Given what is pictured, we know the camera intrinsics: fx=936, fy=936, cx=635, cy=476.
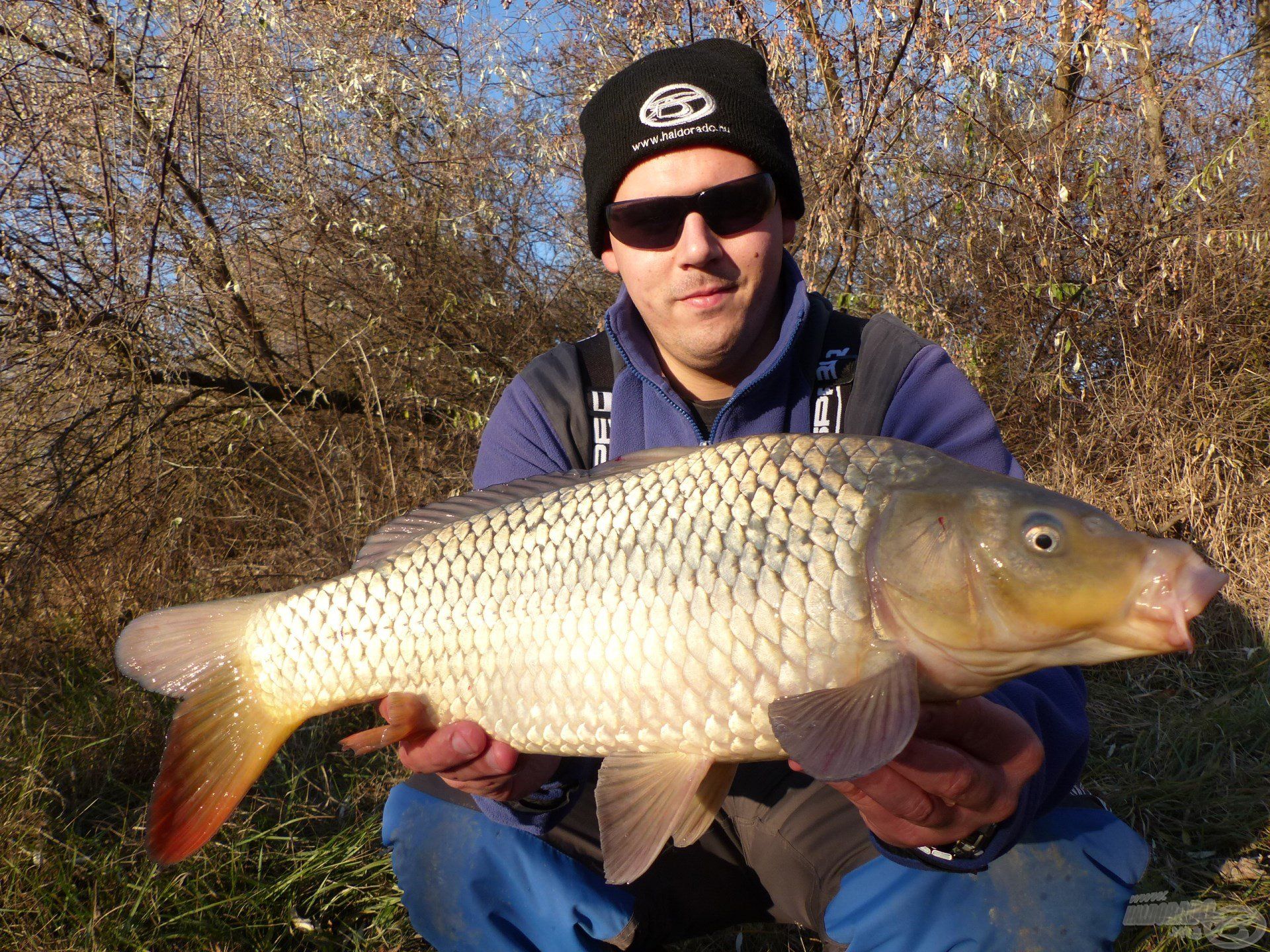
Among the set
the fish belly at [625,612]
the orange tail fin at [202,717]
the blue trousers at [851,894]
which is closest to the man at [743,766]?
the blue trousers at [851,894]

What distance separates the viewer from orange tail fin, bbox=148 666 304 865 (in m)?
1.29

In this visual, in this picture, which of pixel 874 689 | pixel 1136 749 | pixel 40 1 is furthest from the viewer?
pixel 40 1

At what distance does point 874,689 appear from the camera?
97cm

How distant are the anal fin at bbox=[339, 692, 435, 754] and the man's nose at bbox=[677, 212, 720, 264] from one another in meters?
0.84

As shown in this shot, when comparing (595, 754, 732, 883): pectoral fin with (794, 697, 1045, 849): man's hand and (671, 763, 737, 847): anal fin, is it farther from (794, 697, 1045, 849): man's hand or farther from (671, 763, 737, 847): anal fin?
(794, 697, 1045, 849): man's hand

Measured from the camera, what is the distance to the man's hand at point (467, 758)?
→ 1.24m

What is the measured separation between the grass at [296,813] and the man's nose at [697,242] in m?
1.23

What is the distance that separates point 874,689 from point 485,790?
A: 0.67 meters

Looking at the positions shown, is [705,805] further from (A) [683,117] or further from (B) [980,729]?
(A) [683,117]


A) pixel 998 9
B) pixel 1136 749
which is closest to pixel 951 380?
pixel 1136 749

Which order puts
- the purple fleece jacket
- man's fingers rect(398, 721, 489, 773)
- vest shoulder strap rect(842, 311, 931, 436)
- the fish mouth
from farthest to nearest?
vest shoulder strap rect(842, 311, 931, 436) < the purple fleece jacket < man's fingers rect(398, 721, 489, 773) < the fish mouth

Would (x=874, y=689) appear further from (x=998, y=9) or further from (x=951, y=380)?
(x=998, y=9)

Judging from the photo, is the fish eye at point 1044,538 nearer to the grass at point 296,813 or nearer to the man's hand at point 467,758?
the man's hand at point 467,758

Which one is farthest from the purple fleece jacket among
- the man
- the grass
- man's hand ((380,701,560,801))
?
the grass
